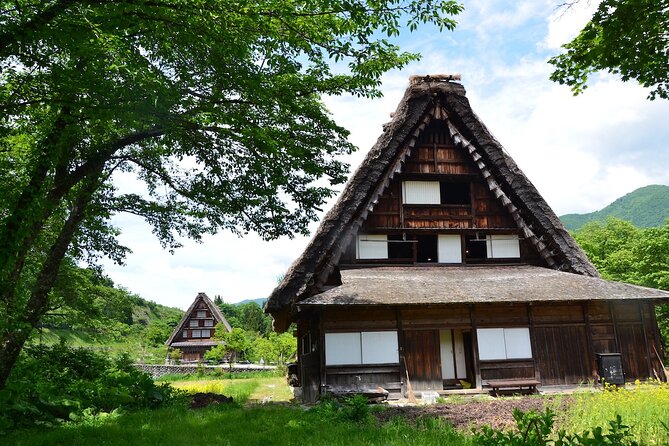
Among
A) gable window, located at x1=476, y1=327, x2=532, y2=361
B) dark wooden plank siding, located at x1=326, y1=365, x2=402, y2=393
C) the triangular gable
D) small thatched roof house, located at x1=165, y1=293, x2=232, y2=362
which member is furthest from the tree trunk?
small thatched roof house, located at x1=165, y1=293, x2=232, y2=362

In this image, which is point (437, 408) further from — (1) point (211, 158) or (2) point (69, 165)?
(2) point (69, 165)

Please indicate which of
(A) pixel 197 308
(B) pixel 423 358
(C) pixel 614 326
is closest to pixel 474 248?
(C) pixel 614 326

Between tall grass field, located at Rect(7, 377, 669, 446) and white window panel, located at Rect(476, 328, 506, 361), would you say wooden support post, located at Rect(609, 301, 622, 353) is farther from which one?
tall grass field, located at Rect(7, 377, 669, 446)

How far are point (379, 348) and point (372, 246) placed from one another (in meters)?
3.59

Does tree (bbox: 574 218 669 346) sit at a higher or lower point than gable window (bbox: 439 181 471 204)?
lower

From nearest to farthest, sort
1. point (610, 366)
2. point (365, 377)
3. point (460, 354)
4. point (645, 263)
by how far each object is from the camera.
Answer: point (365, 377) → point (610, 366) → point (460, 354) → point (645, 263)

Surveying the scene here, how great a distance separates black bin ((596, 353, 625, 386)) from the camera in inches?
512

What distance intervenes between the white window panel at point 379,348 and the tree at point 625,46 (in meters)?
8.02

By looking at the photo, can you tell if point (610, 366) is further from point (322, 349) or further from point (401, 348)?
point (322, 349)

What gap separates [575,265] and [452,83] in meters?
7.39

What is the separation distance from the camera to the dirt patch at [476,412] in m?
7.57

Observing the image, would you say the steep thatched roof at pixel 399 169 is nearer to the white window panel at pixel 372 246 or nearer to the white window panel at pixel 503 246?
the white window panel at pixel 503 246

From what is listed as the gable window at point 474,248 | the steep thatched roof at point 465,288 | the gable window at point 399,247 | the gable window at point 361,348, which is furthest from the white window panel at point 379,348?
the gable window at point 474,248

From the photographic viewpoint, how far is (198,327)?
47.8 m
